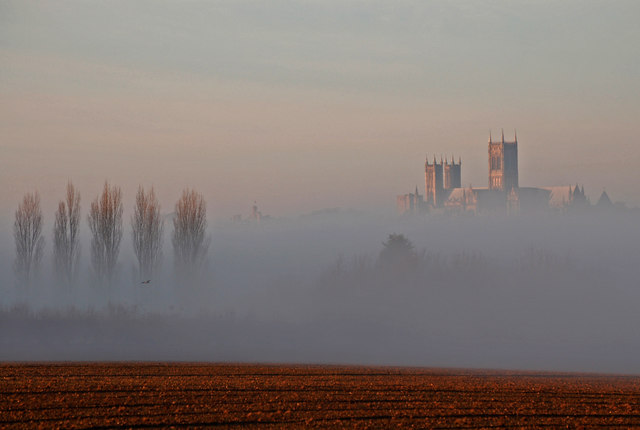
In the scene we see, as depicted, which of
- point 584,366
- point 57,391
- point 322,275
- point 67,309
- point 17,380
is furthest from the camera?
point 322,275

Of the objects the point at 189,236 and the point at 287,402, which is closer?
the point at 287,402

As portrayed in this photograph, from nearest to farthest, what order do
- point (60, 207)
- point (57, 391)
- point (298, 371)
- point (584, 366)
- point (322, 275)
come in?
1. point (57, 391)
2. point (298, 371)
3. point (584, 366)
4. point (60, 207)
5. point (322, 275)

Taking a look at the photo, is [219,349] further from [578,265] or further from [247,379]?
[578,265]

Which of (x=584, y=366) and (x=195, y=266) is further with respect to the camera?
(x=195, y=266)

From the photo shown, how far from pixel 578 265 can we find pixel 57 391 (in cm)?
7229

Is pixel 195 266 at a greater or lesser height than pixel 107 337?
greater

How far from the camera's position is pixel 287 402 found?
19688mm

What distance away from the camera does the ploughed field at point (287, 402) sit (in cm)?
1714

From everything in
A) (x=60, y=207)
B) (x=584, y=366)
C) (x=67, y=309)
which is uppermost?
(x=60, y=207)

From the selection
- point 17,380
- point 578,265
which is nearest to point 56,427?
point 17,380

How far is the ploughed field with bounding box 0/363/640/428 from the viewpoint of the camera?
675 inches

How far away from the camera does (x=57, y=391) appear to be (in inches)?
789

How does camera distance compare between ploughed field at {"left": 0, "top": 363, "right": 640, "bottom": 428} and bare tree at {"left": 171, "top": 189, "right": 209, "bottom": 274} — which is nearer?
ploughed field at {"left": 0, "top": 363, "right": 640, "bottom": 428}

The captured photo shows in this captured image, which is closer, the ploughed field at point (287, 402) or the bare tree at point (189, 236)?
the ploughed field at point (287, 402)
